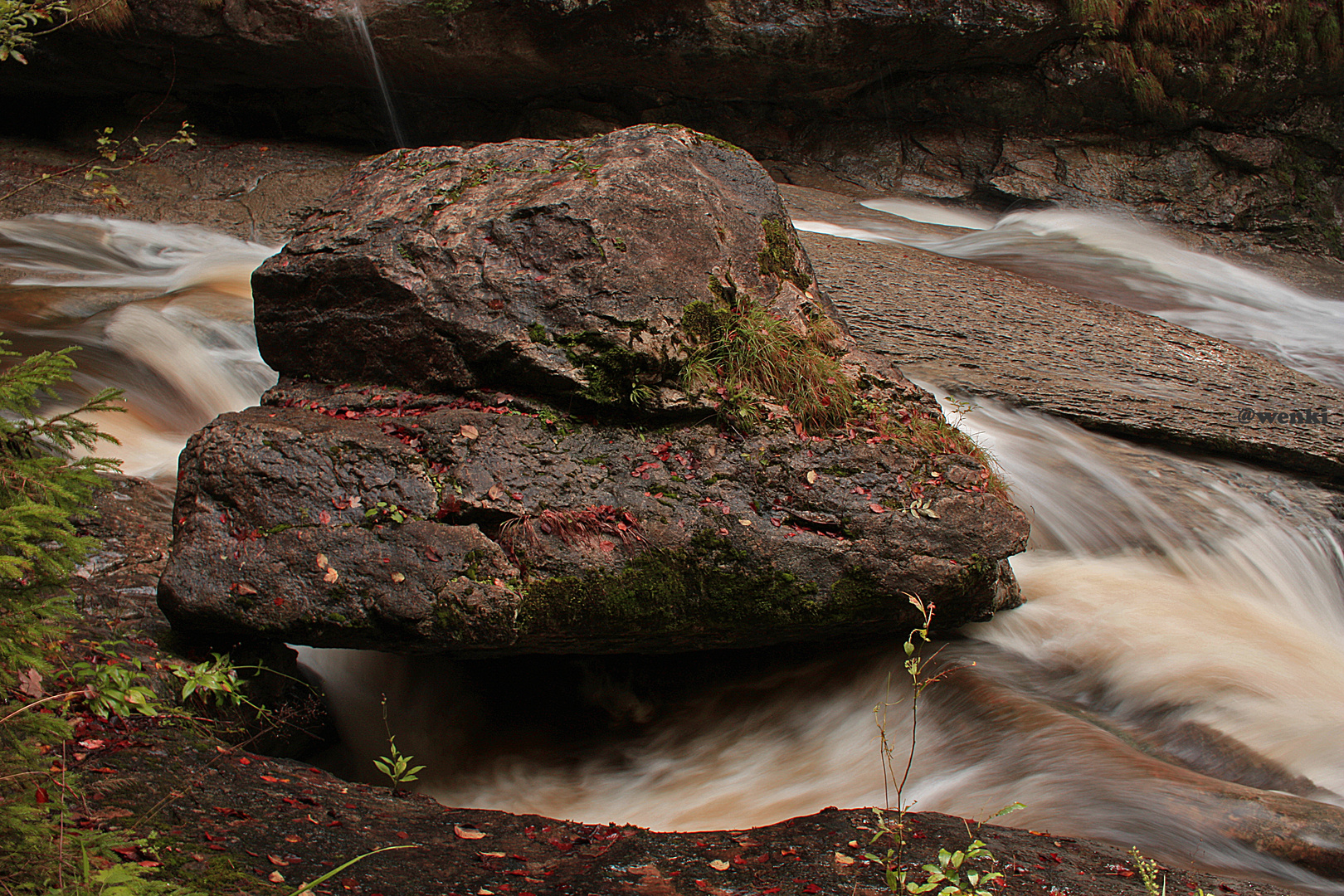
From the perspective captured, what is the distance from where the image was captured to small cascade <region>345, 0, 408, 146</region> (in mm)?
9883

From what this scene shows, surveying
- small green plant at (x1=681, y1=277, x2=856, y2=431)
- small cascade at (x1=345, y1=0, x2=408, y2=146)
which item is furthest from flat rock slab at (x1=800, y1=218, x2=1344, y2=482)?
small cascade at (x1=345, y1=0, x2=408, y2=146)

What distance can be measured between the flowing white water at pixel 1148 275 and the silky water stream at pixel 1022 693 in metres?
2.96

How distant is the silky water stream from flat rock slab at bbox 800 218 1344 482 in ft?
0.75

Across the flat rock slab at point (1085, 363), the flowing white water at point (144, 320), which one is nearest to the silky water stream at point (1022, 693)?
the flowing white water at point (144, 320)

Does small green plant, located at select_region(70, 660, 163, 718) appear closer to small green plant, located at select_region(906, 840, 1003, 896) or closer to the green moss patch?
the green moss patch

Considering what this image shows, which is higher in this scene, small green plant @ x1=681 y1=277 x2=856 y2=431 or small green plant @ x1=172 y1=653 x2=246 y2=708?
small green plant @ x1=681 y1=277 x2=856 y2=431

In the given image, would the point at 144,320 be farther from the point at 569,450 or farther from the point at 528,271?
the point at 569,450

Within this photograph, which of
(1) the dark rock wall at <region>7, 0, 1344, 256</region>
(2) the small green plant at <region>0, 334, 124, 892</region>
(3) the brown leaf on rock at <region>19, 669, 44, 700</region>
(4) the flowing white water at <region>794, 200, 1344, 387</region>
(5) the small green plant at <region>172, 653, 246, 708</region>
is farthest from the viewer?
(1) the dark rock wall at <region>7, 0, 1344, 256</region>

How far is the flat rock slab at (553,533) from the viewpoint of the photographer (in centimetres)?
351

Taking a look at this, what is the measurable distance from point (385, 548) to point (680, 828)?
1713 millimetres

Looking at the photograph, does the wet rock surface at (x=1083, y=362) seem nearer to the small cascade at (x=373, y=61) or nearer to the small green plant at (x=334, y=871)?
the small green plant at (x=334, y=871)

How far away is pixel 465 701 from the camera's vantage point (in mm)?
4715

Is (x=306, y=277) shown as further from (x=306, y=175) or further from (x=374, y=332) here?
(x=306, y=175)

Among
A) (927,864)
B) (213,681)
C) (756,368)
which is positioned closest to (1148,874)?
(927,864)
